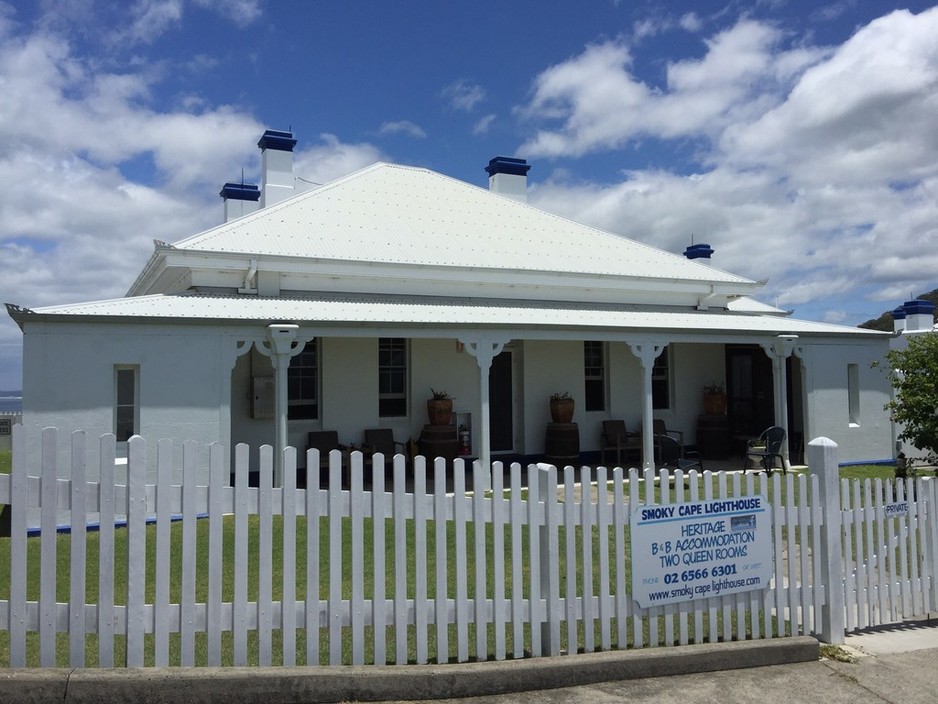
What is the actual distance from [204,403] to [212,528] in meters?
6.72

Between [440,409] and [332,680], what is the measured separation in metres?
10.1

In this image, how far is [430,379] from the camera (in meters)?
14.5

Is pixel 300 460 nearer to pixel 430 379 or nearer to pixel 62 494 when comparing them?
pixel 430 379

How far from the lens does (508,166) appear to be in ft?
65.0

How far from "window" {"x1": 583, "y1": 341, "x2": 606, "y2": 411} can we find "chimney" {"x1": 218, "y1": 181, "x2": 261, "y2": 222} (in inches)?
396

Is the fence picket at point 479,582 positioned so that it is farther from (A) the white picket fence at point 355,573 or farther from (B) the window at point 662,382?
(B) the window at point 662,382

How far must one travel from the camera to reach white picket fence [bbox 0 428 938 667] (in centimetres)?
399

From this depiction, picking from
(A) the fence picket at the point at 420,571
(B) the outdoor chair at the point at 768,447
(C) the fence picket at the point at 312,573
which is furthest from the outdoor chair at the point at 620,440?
(C) the fence picket at the point at 312,573

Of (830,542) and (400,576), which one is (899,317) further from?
(400,576)

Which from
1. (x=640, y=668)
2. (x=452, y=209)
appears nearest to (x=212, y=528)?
(x=640, y=668)

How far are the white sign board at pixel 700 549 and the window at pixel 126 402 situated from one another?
760 centimetres

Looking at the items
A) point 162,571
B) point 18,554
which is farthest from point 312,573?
point 18,554

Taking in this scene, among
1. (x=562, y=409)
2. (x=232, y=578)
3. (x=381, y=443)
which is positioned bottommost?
(x=232, y=578)

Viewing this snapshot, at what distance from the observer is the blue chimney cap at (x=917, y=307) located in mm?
24953
